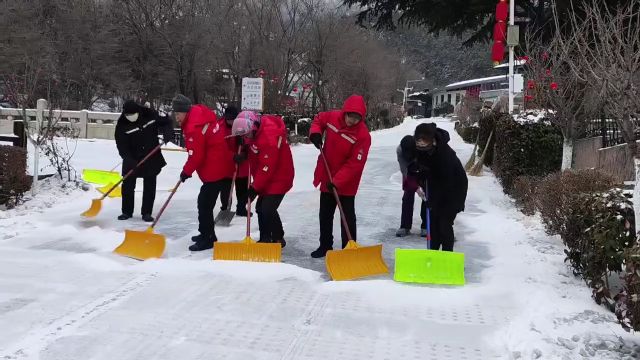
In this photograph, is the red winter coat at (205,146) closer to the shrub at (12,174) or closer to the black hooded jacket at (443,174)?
the black hooded jacket at (443,174)

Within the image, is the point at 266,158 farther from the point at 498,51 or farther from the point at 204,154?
the point at 498,51

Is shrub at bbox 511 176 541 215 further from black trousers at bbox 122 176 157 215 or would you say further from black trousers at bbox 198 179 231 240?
black trousers at bbox 122 176 157 215

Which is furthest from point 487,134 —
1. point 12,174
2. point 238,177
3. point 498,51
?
point 12,174

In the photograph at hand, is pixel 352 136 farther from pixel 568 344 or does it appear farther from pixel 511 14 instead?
pixel 511 14

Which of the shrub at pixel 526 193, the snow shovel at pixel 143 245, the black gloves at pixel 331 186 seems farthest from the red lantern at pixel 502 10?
the snow shovel at pixel 143 245

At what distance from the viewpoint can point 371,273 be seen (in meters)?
4.99

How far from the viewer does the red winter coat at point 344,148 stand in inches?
207

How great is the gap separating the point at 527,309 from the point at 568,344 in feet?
2.41

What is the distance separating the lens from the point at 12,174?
711 centimetres

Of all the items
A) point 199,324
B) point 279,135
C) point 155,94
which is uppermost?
point 155,94

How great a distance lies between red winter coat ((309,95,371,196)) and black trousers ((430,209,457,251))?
0.81 metres

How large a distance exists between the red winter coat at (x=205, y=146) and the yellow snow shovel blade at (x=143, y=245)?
29.2 inches

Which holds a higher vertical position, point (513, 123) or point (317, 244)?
point (513, 123)

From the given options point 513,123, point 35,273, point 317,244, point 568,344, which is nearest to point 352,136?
point 317,244
